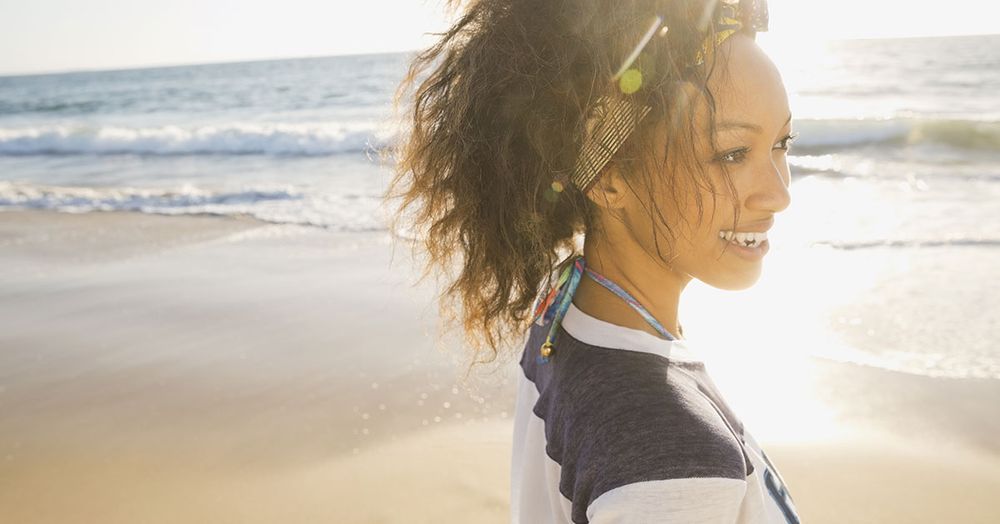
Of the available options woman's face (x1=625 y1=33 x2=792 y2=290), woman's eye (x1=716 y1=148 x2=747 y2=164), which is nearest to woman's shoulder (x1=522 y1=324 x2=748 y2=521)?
woman's face (x1=625 y1=33 x2=792 y2=290)

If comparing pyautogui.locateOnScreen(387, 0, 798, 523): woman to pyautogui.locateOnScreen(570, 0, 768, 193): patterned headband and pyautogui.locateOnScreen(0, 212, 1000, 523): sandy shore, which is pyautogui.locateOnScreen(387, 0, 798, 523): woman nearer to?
pyautogui.locateOnScreen(570, 0, 768, 193): patterned headband

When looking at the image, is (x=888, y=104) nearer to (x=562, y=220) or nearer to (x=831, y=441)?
(x=831, y=441)

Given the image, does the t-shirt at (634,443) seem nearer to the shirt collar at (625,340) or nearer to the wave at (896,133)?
the shirt collar at (625,340)

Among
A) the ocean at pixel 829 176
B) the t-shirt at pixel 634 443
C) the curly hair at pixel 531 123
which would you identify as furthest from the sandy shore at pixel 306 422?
the t-shirt at pixel 634 443

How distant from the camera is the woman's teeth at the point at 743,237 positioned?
1460 mm

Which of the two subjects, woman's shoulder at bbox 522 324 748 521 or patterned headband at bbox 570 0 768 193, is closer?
woman's shoulder at bbox 522 324 748 521

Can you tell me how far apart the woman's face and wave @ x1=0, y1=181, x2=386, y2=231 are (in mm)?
6788

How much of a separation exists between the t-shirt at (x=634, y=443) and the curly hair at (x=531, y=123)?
0.81 feet

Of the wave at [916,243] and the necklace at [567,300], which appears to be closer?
the necklace at [567,300]

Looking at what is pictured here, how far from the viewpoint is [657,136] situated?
133 centimetres

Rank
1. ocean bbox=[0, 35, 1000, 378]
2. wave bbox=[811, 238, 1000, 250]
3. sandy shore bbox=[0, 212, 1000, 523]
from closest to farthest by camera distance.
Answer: sandy shore bbox=[0, 212, 1000, 523], ocean bbox=[0, 35, 1000, 378], wave bbox=[811, 238, 1000, 250]

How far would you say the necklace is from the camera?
1.35 meters

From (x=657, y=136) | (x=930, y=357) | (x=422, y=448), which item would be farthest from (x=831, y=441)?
(x=657, y=136)

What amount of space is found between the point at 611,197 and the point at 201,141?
18.4m
